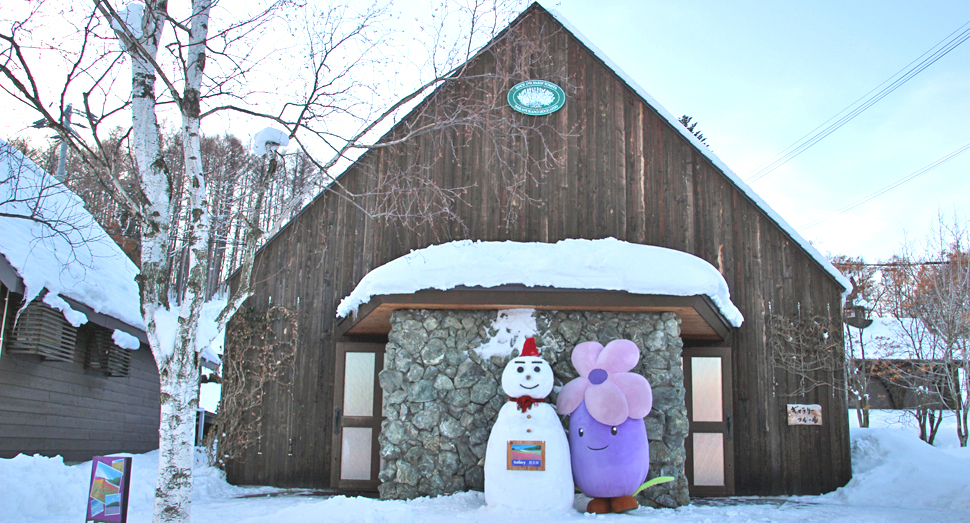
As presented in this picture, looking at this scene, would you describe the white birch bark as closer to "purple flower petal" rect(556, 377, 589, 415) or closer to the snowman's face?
the snowman's face

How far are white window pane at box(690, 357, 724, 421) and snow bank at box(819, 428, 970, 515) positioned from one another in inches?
62.8

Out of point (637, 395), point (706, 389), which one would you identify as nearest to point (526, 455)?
point (637, 395)

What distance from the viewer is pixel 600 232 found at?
891 cm

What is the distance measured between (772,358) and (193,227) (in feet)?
23.2

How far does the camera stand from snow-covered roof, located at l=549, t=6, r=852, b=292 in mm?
8755

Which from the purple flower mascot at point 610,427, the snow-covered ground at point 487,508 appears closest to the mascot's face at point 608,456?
the purple flower mascot at point 610,427

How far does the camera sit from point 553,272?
6605 mm

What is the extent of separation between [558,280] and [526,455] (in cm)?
169

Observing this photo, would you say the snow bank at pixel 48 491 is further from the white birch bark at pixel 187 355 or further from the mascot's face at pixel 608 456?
the mascot's face at pixel 608 456

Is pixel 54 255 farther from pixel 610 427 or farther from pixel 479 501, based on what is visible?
pixel 610 427

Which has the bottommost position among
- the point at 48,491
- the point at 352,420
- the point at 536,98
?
the point at 48,491

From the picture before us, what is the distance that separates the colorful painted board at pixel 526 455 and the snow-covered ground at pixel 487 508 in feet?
1.32

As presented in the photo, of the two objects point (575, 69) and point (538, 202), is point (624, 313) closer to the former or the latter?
point (538, 202)

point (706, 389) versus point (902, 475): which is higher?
point (706, 389)
